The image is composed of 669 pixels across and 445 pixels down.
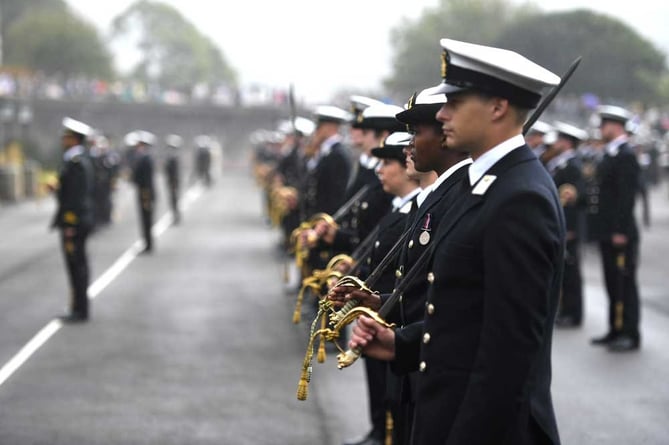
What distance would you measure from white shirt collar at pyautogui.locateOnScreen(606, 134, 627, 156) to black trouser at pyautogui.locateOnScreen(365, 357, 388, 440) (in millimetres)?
4737

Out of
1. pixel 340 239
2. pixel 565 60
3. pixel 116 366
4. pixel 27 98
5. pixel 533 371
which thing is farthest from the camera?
pixel 27 98

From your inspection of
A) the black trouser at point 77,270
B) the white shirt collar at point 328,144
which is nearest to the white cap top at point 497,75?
the white shirt collar at point 328,144

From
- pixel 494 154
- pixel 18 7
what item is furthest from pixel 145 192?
pixel 18 7

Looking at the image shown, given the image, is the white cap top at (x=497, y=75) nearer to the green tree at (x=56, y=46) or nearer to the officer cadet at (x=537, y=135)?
the officer cadet at (x=537, y=135)

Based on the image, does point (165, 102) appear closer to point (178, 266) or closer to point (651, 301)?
point (178, 266)

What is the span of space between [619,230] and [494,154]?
25.3 feet

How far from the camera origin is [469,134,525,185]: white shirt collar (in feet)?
11.4

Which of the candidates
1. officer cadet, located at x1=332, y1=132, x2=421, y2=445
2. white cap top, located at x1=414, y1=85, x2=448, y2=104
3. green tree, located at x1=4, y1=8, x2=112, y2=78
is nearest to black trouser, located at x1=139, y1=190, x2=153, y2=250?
officer cadet, located at x1=332, y1=132, x2=421, y2=445

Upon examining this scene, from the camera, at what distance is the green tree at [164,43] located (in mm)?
126062

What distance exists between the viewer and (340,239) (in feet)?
26.0

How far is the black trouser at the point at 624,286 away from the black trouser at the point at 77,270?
579cm

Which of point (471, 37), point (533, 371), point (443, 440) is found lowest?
point (443, 440)

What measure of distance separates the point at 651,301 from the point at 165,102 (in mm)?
70953

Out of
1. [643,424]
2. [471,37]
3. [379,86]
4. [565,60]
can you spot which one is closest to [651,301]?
[643,424]
